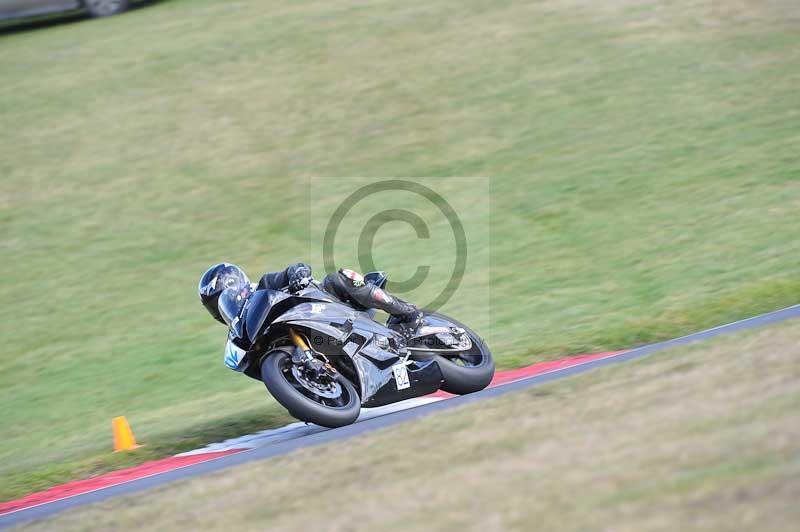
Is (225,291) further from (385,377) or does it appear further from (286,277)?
(385,377)

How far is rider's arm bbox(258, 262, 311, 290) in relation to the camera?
782 cm

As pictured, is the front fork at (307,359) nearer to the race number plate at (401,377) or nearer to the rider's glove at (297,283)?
A: the rider's glove at (297,283)

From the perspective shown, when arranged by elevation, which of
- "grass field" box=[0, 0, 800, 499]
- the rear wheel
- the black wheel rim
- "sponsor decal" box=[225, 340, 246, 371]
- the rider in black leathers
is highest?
the rider in black leathers

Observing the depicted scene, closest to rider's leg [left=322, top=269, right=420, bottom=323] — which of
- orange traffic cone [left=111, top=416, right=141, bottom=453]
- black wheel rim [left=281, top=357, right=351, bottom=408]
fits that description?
black wheel rim [left=281, top=357, right=351, bottom=408]

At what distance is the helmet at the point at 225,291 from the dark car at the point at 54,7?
1795 cm

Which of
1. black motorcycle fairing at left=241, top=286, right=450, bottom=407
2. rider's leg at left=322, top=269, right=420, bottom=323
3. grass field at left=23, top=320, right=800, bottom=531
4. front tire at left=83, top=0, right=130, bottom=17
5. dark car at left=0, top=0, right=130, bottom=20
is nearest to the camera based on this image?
grass field at left=23, top=320, right=800, bottom=531

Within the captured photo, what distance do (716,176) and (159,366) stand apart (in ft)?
28.0

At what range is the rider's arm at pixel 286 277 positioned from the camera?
782cm

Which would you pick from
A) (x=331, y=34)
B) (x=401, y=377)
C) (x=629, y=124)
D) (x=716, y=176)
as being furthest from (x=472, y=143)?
(x=401, y=377)

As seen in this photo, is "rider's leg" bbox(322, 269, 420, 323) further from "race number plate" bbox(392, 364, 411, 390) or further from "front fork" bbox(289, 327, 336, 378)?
"front fork" bbox(289, 327, 336, 378)

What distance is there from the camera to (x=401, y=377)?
8.09 m

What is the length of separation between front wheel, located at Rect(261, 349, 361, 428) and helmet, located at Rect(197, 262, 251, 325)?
618 millimetres

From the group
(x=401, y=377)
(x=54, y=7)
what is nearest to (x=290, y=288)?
(x=401, y=377)

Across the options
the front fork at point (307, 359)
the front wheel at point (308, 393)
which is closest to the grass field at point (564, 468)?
the front wheel at point (308, 393)
